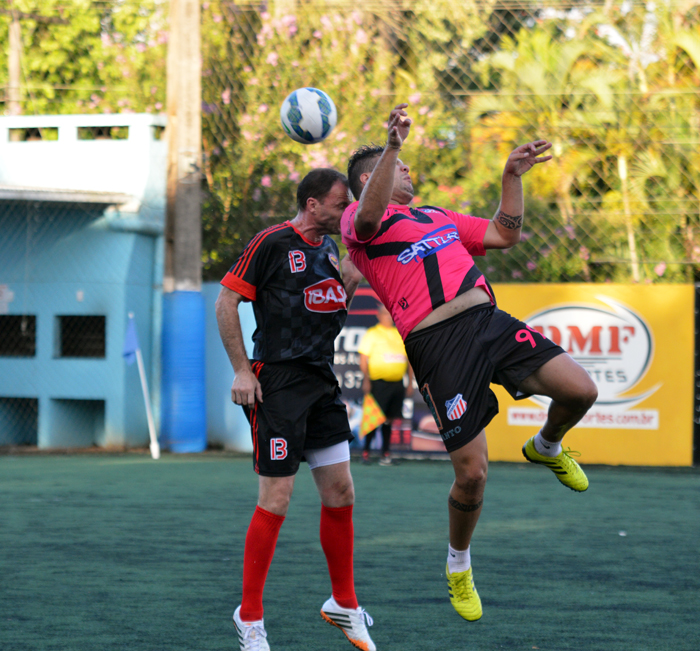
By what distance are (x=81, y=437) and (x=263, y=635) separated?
9768 millimetres

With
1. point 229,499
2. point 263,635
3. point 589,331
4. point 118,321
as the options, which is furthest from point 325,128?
point 118,321

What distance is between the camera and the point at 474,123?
1522 cm

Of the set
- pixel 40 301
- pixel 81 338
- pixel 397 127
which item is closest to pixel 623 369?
Result: pixel 81 338

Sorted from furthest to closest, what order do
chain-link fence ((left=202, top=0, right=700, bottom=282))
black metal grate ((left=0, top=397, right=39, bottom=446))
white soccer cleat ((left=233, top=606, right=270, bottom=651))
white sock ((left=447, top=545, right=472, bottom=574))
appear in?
1. black metal grate ((left=0, top=397, right=39, bottom=446))
2. chain-link fence ((left=202, top=0, right=700, bottom=282))
3. white sock ((left=447, top=545, right=472, bottom=574))
4. white soccer cleat ((left=233, top=606, right=270, bottom=651))

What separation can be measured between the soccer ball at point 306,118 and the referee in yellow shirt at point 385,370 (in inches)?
230

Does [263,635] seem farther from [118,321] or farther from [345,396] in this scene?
[118,321]

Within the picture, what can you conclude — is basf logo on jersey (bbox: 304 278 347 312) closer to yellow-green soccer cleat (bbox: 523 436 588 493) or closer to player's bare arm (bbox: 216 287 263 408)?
player's bare arm (bbox: 216 287 263 408)

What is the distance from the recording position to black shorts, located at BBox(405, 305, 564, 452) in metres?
4.07

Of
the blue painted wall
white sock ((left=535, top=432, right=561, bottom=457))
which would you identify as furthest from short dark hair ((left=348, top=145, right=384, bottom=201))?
the blue painted wall

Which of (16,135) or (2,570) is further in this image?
(16,135)

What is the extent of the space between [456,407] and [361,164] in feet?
4.04

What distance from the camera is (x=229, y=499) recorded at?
326 inches

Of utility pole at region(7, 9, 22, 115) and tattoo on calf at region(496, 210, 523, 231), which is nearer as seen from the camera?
tattoo on calf at region(496, 210, 523, 231)

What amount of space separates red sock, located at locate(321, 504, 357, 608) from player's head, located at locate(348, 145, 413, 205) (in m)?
1.46
